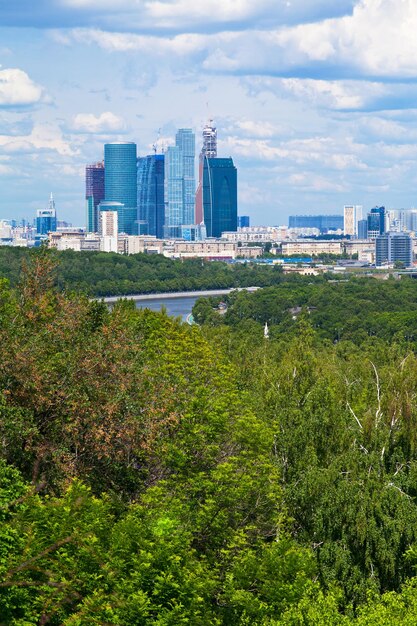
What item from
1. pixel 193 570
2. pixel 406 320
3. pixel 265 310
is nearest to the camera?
pixel 193 570

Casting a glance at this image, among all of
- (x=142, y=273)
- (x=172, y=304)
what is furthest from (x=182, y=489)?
(x=142, y=273)

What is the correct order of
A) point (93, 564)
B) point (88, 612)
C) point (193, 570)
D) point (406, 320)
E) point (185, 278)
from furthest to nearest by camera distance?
1. point (185, 278)
2. point (406, 320)
3. point (193, 570)
4. point (93, 564)
5. point (88, 612)

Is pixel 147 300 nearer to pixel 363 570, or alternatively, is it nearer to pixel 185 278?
pixel 185 278

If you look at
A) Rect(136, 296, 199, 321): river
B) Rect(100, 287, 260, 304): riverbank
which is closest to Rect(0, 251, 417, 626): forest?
Rect(136, 296, 199, 321): river

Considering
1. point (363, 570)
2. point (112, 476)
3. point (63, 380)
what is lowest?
point (363, 570)

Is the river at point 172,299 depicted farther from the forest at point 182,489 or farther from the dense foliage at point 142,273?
the forest at point 182,489

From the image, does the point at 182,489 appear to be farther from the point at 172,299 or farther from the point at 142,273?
the point at 142,273

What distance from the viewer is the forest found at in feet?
50.0

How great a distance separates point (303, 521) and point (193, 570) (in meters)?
5.67

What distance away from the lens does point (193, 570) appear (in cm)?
1678

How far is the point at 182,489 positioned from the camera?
66.1 feet

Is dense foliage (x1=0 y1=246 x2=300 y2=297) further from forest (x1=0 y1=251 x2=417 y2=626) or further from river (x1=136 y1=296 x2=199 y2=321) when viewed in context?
forest (x1=0 y1=251 x2=417 y2=626)

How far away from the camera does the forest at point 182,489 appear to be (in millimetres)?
15250

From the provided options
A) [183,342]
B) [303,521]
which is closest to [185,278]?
[183,342]
